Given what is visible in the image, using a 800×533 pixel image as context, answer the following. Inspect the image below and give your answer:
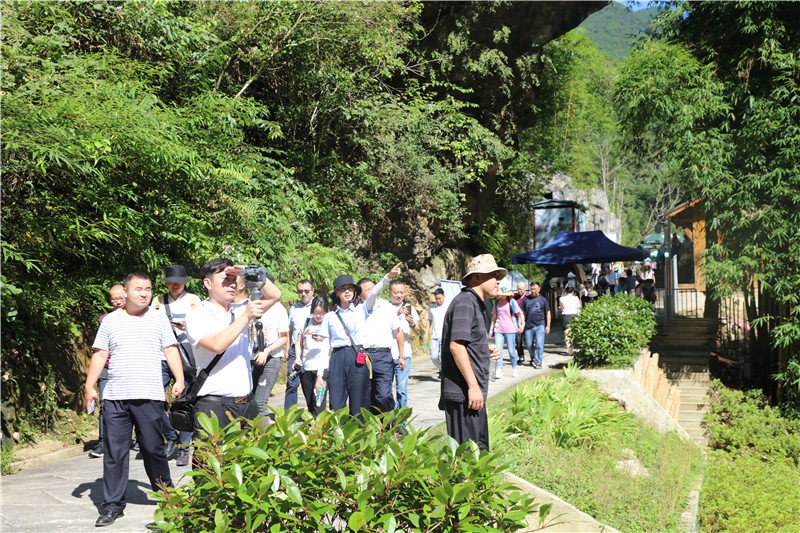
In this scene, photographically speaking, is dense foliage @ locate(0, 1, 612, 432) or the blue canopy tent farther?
the blue canopy tent

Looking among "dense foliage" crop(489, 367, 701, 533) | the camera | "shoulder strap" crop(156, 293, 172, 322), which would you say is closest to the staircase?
"dense foliage" crop(489, 367, 701, 533)

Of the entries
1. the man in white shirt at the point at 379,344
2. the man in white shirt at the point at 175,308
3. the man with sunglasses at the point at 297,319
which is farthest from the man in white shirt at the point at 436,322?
the man in white shirt at the point at 175,308

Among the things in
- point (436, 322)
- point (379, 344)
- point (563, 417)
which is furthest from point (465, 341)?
point (436, 322)

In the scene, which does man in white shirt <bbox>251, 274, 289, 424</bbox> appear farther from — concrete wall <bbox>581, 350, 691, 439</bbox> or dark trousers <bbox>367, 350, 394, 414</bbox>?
concrete wall <bbox>581, 350, 691, 439</bbox>

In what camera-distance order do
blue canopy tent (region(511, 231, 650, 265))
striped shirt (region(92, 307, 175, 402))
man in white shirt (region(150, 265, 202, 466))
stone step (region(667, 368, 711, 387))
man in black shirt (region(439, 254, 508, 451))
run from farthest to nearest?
1. blue canopy tent (region(511, 231, 650, 265))
2. stone step (region(667, 368, 711, 387))
3. man in white shirt (region(150, 265, 202, 466))
4. striped shirt (region(92, 307, 175, 402))
5. man in black shirt (region(439, 254, 508, 451))

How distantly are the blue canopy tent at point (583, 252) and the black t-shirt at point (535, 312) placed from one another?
4295 mm

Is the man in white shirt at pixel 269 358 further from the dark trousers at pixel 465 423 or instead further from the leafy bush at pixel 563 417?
the leafy bush at pixel 563 417

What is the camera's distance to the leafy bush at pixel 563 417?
313 inches

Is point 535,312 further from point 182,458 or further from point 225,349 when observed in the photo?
point 225,349

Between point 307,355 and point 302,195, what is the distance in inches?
258

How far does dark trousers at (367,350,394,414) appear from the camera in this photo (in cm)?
746

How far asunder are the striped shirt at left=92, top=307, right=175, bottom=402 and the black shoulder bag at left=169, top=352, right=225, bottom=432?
55cm

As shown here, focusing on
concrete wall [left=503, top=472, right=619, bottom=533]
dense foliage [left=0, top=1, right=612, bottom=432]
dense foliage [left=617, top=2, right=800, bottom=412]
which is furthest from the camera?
dense foliage [left=617, top=2, right=800, bottom=412]

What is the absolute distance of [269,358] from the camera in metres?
7.44
